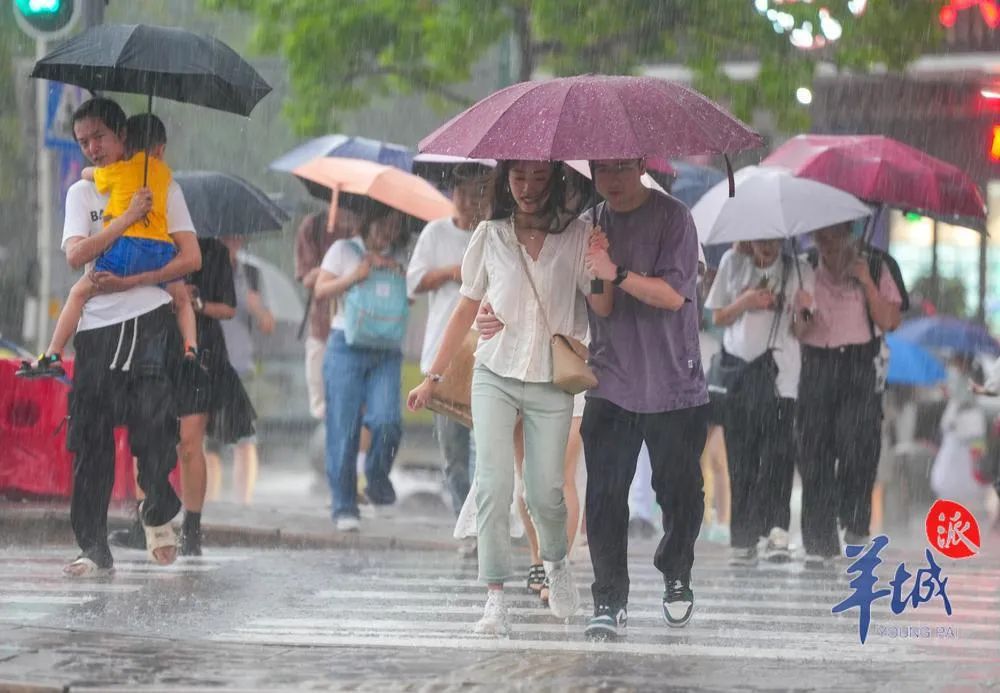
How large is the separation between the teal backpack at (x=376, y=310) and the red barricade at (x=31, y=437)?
148 cm

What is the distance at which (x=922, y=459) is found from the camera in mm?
19828

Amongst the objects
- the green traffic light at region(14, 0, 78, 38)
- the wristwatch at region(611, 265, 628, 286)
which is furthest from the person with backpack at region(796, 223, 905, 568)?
the green traffic light at region(14, 0, 78, 38)

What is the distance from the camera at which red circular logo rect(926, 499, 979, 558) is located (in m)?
8.77

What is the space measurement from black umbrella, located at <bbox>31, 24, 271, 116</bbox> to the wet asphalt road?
229 cm

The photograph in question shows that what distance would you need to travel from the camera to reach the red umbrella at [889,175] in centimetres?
1116

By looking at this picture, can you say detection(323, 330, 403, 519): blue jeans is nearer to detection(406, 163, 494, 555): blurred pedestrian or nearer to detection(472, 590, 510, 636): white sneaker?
detection(406, 163, 494, 555): blurred pedestrian

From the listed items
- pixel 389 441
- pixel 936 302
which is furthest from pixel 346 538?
pixel 936 302

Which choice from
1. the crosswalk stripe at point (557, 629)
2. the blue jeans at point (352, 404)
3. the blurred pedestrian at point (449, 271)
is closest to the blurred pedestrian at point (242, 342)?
the blue jeans at point (352, 404)

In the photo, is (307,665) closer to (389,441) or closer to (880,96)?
(389,441)

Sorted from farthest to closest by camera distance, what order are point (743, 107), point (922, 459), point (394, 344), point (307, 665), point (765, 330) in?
point (922, 459)
point (743, 107)
point (394, 344)
point (765, 330)
point (307, 665)

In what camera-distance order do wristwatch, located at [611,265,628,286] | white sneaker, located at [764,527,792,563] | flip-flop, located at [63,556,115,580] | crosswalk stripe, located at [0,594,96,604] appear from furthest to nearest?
white sneaker, located at [764,527,792,563], flip-flop, located at [63,556,115,580], crosswalk stripe, located at [0,594,96,604], wristwatch, located at [611,265,628,286]

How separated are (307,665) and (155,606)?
1.69 m

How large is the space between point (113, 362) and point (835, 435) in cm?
406

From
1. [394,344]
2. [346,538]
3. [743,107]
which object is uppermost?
[743,107]
